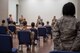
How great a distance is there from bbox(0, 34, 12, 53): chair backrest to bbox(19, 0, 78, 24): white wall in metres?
24.7

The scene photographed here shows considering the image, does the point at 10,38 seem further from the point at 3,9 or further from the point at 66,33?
the point at 3,9

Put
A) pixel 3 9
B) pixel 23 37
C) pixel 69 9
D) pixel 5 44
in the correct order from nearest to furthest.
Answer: pixel 69 9 → pixel 5 44 → pixel 23 37 → pixel 3 9

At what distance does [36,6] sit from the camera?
1226 inches

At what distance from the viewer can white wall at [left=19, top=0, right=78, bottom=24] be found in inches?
1210

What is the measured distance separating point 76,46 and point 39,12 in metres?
27.7

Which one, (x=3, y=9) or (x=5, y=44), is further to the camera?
(x=3, y=9)

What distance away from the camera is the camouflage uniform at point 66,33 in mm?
3611

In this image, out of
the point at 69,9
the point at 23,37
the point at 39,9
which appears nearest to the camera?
the point at 69,9

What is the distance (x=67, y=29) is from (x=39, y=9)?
90.4ft

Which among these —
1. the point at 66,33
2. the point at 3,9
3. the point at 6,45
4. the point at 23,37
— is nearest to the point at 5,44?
the point at 6,45

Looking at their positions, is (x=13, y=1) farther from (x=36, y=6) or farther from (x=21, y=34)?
(x=21, y=34)

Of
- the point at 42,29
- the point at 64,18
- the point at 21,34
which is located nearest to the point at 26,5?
the point at 42,29

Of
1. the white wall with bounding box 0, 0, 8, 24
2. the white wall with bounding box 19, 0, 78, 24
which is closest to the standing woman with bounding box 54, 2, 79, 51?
the white wall with bounding box 0, 0, 8, 24

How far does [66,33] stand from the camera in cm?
363
